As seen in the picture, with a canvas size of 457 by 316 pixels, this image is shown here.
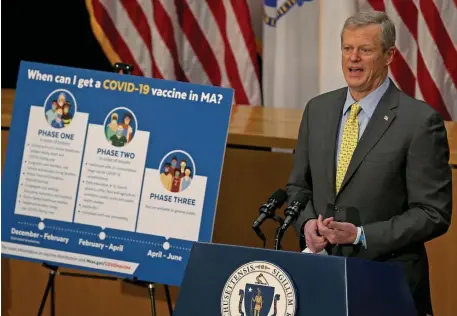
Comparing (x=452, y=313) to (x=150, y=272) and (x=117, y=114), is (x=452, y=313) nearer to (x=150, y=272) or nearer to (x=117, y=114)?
(x=150, y=272)

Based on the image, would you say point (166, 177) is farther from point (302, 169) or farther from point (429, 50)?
point (429, 50)

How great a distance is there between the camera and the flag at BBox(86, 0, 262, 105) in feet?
19.4

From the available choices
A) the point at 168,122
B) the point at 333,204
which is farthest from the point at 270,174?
the point at 333,204

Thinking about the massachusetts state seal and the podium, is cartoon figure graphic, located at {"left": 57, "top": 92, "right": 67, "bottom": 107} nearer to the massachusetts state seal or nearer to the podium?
the podium

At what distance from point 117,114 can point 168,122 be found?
25 cm

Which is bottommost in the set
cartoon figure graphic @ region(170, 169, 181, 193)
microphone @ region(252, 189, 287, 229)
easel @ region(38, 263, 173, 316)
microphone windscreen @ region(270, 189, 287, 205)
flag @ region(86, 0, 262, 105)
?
easel @ region(38, 263, 173, 316)

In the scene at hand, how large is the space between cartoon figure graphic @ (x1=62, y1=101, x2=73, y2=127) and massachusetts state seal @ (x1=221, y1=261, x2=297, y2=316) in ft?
6.00

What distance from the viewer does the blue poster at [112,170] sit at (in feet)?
13.9

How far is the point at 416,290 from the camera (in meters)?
3.38

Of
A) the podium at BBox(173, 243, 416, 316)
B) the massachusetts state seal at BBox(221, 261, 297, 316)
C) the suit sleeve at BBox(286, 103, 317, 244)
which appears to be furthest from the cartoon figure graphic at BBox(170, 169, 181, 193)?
the massachusetts state seal at BBox(221, 261, 297, 316)

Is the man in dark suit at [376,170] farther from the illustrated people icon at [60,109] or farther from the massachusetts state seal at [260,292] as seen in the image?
the illustrated people icon at [60,109]

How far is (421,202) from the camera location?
10.8ft

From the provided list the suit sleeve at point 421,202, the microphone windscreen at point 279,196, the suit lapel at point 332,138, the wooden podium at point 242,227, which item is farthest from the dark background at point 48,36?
the suit sleeve at point 421,202

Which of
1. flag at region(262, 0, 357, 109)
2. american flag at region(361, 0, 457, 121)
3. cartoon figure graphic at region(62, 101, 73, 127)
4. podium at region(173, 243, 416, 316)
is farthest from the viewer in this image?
flag at region(262, 0, 357, 109)
